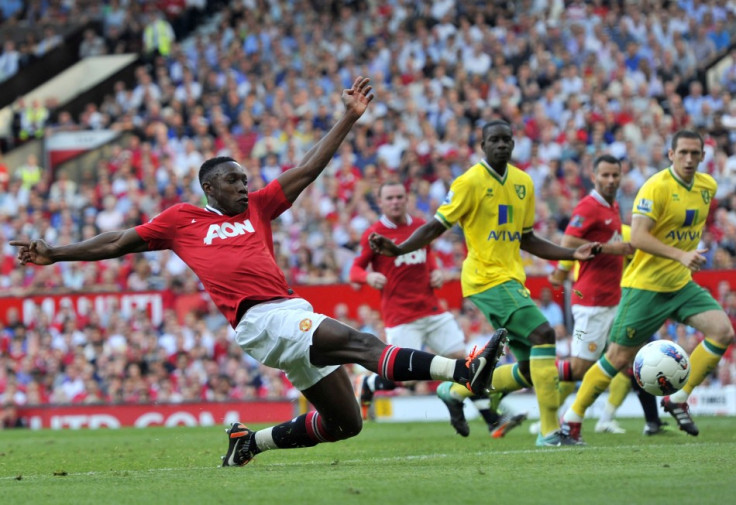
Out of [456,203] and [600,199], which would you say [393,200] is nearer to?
[600,199]

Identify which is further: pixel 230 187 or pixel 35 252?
pixel 230 187

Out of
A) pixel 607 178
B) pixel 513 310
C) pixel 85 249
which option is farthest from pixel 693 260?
pixel 85 249

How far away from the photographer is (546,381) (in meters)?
10.7

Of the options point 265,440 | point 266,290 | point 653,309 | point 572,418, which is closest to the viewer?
point 266,290

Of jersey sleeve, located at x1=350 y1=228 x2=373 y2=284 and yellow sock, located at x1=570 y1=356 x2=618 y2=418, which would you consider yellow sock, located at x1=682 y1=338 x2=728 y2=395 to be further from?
jersey sleeve, located at x1=350 y1=228 x2=373 y2=284

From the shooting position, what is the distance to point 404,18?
27016 millimetres

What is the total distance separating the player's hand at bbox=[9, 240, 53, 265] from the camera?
8.66 m

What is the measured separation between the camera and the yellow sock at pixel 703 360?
438 inches

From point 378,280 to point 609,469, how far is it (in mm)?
5348

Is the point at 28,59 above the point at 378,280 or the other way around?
above

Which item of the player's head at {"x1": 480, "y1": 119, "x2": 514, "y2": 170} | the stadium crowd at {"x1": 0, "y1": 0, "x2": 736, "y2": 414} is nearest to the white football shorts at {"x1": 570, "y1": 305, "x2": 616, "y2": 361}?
the player's head at {"x1": 480, "y1": 119, "x2": 514, "y2": 170}

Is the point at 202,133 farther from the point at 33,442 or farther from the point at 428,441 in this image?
the point at 428,441

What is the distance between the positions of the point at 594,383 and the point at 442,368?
3.59 meters

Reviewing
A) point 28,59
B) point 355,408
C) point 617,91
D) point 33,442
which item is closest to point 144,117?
point 28,59
